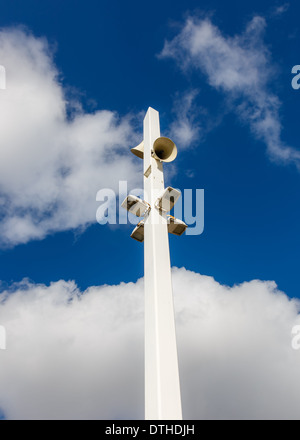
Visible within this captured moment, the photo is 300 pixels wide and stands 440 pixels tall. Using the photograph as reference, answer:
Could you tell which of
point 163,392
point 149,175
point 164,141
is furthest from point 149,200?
point 163,392

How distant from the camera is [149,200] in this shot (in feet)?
23.7

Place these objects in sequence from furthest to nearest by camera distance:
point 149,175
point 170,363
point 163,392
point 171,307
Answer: point 149,175 → point 171,307 → point 170,363 → point 163,392

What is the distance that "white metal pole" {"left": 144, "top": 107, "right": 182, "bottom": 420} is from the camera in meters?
4.57

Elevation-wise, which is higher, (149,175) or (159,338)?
(149,175)

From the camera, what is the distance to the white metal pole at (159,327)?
4.57m

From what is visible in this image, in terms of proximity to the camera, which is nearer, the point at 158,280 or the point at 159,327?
the point at 159,327

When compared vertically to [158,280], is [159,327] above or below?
below

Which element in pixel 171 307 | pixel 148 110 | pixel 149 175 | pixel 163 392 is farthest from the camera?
pixel 148 110

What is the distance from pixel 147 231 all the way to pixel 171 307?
5.35 ft

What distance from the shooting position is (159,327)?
514 centimetres
